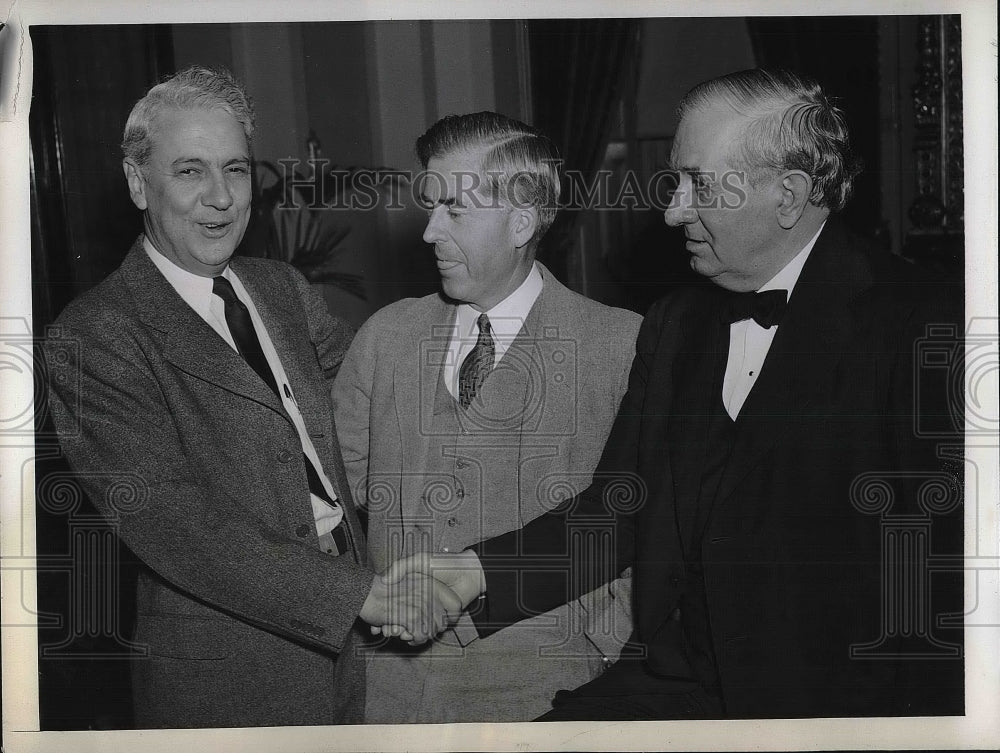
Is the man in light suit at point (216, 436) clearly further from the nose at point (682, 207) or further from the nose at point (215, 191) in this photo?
the nose at point (682, 207)

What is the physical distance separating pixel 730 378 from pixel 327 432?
106cm

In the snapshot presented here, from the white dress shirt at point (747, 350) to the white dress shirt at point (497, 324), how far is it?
0.53 meters

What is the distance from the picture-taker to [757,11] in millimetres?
2570

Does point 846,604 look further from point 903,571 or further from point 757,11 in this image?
point 757,11

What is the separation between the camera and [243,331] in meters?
2.52

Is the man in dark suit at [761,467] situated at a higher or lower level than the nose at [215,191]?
lower

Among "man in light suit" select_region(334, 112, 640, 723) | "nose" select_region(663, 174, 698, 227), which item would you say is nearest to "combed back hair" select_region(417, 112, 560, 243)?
"man in light suit" select_region(334, 112, 640, 723)

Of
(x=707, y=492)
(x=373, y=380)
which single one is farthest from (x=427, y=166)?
(x=707, y=492)

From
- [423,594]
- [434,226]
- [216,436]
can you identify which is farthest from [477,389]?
[216,436]

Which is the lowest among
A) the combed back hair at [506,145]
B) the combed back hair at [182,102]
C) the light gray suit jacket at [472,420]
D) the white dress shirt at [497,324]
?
the light gray suit jacket at [472,420]

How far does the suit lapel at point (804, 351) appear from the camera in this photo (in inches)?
98.7

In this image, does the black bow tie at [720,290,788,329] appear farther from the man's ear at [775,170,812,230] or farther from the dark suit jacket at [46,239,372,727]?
the dark suit jacket at [46,239,372,727]

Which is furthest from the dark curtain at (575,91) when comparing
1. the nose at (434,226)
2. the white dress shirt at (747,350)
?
the white dress shirt at (747,350)

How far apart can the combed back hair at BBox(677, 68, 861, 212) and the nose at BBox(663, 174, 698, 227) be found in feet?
0.42
